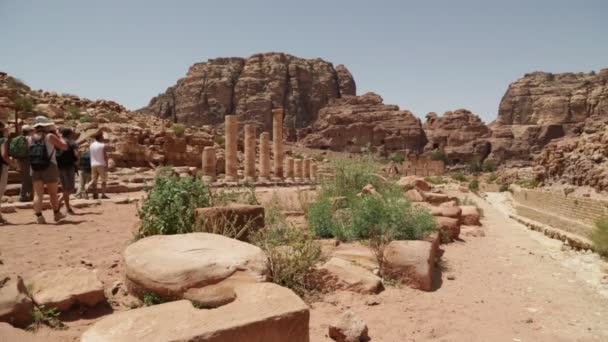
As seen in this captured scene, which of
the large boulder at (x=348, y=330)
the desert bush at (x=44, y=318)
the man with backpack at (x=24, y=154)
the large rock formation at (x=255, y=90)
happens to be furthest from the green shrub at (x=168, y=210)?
the large rock formation at (x=255, y=90)

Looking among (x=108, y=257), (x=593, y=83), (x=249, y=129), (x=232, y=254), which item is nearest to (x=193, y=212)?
(x=108, y=257)

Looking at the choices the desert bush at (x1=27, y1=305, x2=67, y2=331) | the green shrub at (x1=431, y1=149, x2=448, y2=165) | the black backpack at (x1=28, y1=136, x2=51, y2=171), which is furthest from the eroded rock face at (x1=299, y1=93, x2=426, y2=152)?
the desert bush at (x1=27, y1=305, x2=67, y2=331)

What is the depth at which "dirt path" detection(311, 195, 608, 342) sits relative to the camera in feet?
12.9

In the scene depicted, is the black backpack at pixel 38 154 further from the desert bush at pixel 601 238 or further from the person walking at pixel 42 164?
the desert bush at pixel 601 238

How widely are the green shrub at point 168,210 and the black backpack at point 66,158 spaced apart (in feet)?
11.9

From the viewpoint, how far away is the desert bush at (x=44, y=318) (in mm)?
3109

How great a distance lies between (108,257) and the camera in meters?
5.00

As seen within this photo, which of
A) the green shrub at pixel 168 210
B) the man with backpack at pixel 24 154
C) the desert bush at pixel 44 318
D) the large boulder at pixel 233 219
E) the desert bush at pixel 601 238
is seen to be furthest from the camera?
the desert bush at pixel 601 238

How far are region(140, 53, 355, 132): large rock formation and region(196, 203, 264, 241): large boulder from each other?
86959 millimetres

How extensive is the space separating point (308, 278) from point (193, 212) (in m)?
1.77

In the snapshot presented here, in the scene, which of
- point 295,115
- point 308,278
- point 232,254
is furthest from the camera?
point 295,115

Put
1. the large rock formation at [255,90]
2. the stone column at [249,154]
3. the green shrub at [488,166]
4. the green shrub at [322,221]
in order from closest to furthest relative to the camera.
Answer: the green shrub at [322,221] → the stone column at [249,154] → the green shrub at [488,166] → the large rock formation at [255,90]

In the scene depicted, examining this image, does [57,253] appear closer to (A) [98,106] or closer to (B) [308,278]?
(B) [308,278]

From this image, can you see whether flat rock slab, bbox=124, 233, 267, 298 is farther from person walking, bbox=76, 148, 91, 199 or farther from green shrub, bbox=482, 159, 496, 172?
Answer: green shrub, bbox=482, 159, 496, 172
